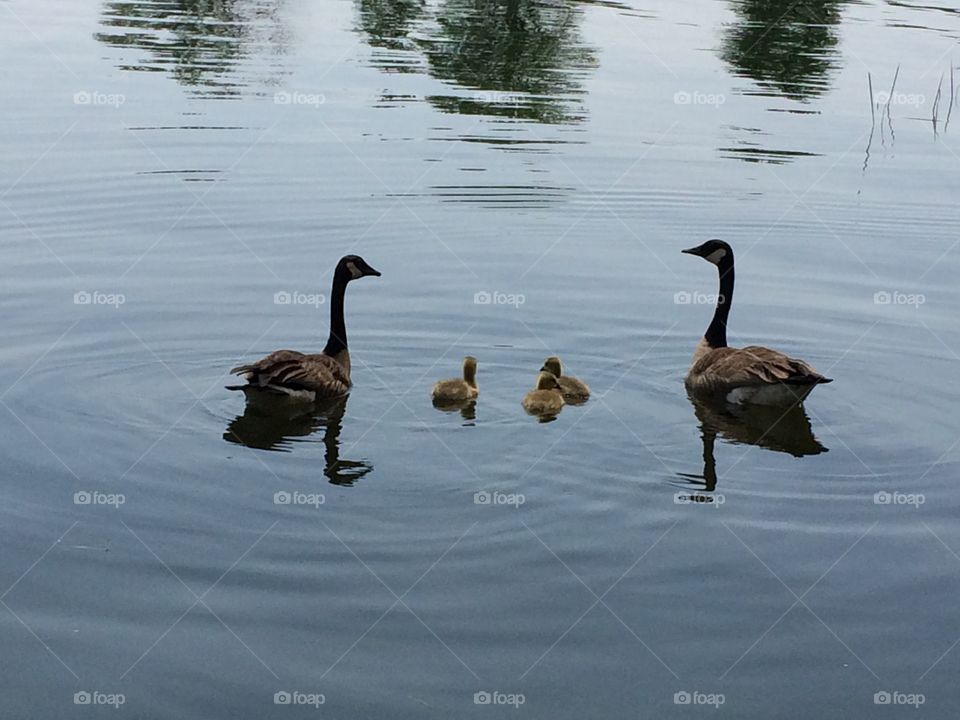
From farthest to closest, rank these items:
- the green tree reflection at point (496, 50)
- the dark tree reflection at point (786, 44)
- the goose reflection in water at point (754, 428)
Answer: the dark tree reflection at point (786, 44)
the green tree reflection at point (496, 50)
the goose reflection in water at point (754, 428)

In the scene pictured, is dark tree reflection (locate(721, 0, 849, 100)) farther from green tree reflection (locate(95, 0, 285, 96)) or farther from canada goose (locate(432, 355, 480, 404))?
canada goose (locate(432, 355, 480, 404))

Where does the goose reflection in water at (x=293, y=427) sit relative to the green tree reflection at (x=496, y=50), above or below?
above

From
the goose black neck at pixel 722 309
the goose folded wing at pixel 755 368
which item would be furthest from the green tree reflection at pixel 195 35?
the goose folded wing at pixel 755 368

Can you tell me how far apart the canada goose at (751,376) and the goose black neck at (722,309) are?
179 mm

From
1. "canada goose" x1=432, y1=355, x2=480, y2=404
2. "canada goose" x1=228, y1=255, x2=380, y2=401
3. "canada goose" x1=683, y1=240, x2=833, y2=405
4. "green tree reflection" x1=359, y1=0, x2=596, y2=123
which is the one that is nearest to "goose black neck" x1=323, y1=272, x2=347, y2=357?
"canada goose" x1=228, y1=255, x2=380, y2=401

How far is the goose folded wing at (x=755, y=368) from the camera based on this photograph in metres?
13.4

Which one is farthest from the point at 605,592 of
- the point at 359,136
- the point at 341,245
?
the point at 359,136

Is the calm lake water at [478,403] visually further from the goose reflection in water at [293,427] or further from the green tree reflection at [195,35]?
the green tree reflection at [195,35]

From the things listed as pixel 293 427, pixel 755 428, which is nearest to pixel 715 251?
pixel 755 428

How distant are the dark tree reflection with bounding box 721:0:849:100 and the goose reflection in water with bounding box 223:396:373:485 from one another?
18.2 metres

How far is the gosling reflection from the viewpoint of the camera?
12.7 m

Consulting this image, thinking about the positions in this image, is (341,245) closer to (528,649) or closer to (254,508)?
(254,508)

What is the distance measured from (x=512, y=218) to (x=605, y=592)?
10.9m

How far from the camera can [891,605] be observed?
9641 mm
